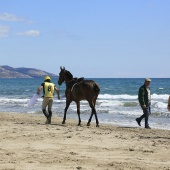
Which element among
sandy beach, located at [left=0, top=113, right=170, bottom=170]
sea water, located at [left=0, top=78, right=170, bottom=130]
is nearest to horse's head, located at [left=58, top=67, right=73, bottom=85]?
sea water, located at [left=0, top=78, right=170, bottom=130]

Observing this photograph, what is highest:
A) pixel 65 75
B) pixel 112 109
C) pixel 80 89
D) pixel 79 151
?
pixel 65 75

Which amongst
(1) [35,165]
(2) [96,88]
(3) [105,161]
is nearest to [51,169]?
(1) [35,165]

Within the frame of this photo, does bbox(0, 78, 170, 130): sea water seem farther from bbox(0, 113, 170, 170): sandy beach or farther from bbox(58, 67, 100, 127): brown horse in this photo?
bbox(0, 113, 170, 170): sandy beach

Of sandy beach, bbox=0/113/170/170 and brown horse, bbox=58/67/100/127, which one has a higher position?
brown horse, bbox=58/67/100/127

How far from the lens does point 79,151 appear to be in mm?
8664

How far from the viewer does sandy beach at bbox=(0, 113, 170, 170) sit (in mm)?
7391

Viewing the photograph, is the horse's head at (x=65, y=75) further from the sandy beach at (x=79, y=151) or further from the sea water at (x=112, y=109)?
the sandy beach at (x=79, y=151)

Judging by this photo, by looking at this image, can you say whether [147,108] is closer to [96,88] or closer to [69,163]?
[96,88]

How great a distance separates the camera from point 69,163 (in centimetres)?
750

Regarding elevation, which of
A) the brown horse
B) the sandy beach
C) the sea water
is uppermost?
the brown horse

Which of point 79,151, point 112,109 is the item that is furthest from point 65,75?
point 112,109

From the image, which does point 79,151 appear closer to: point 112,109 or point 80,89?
point 80,89

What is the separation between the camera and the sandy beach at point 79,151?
739cm

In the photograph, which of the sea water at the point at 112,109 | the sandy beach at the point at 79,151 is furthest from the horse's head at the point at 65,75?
the sandy beach at the point at 79,151
